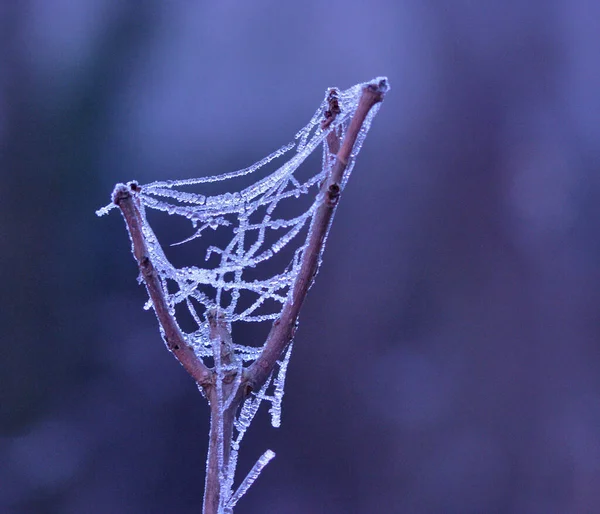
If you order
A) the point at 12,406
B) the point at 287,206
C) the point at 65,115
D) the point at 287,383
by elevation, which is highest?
the point at 65,115

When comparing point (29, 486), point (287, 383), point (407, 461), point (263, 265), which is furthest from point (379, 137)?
point (29, 486)

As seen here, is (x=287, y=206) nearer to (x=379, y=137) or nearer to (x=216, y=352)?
(x=379, y=137)

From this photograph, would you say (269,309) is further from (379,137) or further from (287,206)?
(379,137)

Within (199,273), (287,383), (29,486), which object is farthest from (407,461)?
(199,273)

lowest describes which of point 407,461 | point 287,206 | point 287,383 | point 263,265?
point 407,461

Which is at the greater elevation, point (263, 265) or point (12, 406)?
point (263, 265)

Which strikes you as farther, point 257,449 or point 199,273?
point 257,449
